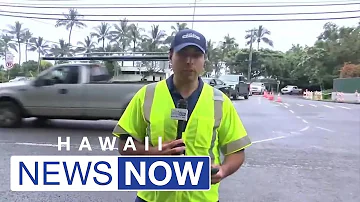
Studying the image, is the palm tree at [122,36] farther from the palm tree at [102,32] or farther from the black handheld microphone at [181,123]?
the black handheld microphone at [181,123]

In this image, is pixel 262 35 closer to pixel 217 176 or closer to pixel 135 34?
pixel 135 34

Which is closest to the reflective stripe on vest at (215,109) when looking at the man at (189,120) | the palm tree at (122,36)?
the man at (189,120)

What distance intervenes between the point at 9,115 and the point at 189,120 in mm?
9677

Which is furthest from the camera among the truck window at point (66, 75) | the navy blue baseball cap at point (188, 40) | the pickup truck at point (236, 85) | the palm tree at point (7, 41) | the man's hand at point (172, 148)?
the palm tree at point (7, 41)

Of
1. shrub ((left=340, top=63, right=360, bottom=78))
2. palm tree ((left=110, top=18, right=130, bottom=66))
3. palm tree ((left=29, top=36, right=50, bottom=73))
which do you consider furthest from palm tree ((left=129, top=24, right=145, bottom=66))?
shrub ((left=340, top=63, right=360, bottom=78))

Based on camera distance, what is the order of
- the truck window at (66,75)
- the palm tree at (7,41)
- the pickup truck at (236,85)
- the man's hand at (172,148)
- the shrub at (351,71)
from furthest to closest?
the palm tree at (7,41), the shrub at (351,71), the pickup truck at (236,85), the truck window at (66,75), the man's hand at (172,148)

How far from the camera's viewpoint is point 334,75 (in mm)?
56938

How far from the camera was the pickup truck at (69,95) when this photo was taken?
404 inches

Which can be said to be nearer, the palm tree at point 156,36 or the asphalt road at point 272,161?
the asphalt road at point 272,161

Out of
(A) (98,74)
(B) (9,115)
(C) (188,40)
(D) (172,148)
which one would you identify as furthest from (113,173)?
(B) (9,115)

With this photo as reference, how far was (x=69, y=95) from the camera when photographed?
410 inches

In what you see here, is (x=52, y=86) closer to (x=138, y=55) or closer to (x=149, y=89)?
(x=138, y=55)

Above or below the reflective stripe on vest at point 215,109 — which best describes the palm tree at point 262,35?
above

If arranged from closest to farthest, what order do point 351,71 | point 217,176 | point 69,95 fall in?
point 217,176, point 69,95, point 351,71
